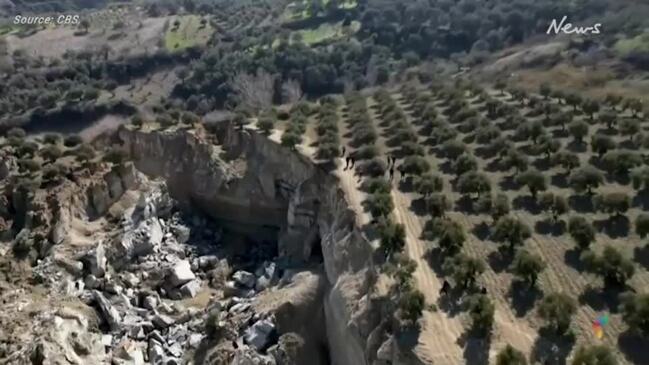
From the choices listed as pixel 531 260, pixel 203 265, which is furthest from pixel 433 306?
pixel 203 265

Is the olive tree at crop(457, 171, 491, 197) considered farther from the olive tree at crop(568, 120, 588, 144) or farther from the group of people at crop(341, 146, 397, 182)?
the olive tree at crop(568, 120, 588, 144)

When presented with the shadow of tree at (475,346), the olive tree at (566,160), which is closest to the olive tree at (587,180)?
the olive tree at (566,160)

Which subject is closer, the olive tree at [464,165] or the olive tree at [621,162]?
the olive tree at [621,162]

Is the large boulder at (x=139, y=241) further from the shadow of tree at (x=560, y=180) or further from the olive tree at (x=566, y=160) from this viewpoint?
the olive tree at (x=566, y=160)

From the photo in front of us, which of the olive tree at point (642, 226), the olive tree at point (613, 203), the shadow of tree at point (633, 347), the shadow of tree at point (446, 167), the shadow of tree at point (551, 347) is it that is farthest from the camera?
the shadow of tree at point (446, 167)

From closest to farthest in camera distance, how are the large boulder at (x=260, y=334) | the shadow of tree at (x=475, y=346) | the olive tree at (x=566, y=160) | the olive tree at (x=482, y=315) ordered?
the shadow of tree at (x=475, y=346), the olive tree at (x=482, y=315), the large boulder at (x=260, y=334), the olive tree at (x=566, y=160)

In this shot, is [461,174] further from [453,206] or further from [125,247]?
[125,247]

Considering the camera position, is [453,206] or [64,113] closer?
[453,206]
